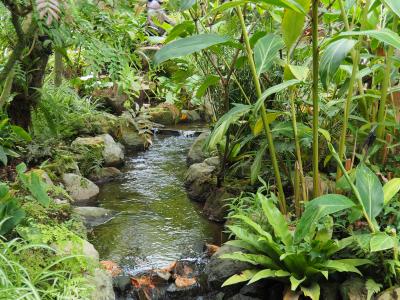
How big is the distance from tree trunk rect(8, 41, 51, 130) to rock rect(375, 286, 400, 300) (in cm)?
284

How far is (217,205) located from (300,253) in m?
1.73

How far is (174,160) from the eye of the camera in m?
5.62

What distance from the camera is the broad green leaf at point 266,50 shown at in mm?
2512

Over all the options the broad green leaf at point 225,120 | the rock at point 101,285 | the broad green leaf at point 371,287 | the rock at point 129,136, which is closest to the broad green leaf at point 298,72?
the broad green leaf at point 225,120

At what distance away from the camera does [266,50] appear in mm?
2547

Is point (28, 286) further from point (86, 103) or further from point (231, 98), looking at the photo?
point (86, 103)

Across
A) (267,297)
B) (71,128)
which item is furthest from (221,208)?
(71,128)

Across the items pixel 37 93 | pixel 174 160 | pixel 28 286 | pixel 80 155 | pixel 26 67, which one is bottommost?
pixel 174 160

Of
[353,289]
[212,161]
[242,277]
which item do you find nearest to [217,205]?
[212,161]

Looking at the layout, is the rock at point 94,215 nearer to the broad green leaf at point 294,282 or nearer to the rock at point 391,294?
the broad green leaf at point 294,282

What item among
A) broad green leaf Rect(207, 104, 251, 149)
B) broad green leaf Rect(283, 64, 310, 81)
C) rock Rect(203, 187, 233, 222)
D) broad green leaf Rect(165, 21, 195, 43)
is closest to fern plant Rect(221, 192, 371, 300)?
broad green leaf Rect(207, 104, 251, 149)

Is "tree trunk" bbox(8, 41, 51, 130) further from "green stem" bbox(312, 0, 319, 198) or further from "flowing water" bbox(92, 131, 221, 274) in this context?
"green stem" bbox(312, 0, 319, 198)

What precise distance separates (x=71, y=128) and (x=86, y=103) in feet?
2.02

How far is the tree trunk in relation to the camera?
3.55 metres
